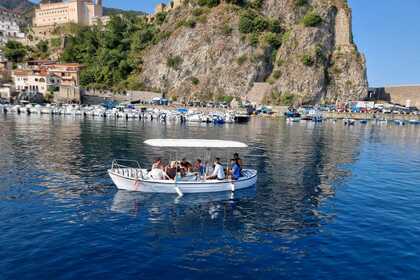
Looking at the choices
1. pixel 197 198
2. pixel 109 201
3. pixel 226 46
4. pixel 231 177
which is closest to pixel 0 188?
pixel 109 201

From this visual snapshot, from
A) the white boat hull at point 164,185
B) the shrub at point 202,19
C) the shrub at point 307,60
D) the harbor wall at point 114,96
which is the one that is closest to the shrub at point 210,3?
the shrub at point 202,19

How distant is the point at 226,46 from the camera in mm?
136500

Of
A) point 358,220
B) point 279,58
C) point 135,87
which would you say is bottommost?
point 358,220

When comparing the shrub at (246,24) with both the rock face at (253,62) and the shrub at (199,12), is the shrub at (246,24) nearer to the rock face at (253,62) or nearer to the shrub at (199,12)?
the rock face at (253,62)

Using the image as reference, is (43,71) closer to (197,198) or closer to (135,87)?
(135,87)

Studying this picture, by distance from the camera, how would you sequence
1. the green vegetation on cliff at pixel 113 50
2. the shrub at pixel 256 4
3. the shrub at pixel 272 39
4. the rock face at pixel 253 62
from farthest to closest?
the shrub at pixel 256 4, the shrub at pixel 272 39, the green vegetation on cliff at pixel 113 50, the rock face at pixel 253 62

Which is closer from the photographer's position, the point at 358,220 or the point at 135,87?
the point at 358,220

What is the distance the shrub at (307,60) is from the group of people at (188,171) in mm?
114988

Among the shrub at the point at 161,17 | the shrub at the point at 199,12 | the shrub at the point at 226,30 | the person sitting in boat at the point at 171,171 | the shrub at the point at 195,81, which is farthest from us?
the shrub at the point at 161,17

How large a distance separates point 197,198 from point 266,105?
353 ft

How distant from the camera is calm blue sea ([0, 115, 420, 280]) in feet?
46.7

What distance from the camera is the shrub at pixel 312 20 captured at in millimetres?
136125

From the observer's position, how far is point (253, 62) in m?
134

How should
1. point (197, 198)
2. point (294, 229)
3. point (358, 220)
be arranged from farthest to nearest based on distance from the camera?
point (197, 198) → point (358, 220) → point (294, 229)
